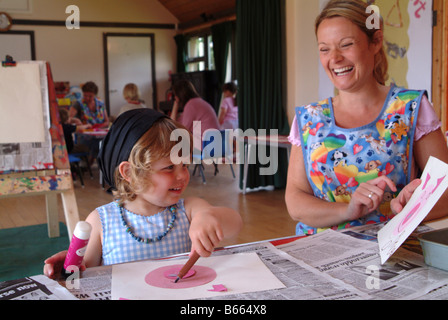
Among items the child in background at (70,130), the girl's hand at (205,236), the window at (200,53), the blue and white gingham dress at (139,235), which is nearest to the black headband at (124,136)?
the blue and white gingham dress at (139,235)

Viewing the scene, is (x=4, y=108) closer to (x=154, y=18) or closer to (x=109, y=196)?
(x=109, y=196)

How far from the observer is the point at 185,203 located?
4.79 ft

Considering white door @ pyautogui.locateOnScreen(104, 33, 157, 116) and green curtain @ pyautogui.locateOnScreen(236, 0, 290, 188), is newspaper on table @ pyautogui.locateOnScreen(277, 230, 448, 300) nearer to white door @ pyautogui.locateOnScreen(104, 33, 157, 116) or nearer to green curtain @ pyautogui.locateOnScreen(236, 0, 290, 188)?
green curtain @ pyautogui.locateOnScreen(236, 0, 290, 188)

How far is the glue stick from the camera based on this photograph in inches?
34.6

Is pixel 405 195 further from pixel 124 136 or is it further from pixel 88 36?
pixel 88 36

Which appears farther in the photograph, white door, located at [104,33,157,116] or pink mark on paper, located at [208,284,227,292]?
white door, located at [104,33,157,116]

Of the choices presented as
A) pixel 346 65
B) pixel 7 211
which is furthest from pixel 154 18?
pixel 346 65

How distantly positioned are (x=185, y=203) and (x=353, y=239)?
0.53 meters

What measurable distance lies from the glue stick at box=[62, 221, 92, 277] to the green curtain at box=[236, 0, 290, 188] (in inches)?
183

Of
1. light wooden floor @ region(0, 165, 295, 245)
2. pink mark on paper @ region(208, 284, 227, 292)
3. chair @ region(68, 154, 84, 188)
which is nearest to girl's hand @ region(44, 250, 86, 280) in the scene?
pink mark on paper @ region(208, 284, 227, 292)

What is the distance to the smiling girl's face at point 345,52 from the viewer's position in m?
1.49

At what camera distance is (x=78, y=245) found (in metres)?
0.90

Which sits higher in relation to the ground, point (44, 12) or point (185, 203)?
point (44, 12)

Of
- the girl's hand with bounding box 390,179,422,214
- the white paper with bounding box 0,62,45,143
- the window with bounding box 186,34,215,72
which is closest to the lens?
the girl's hand with bounding box 390,179,422,214
